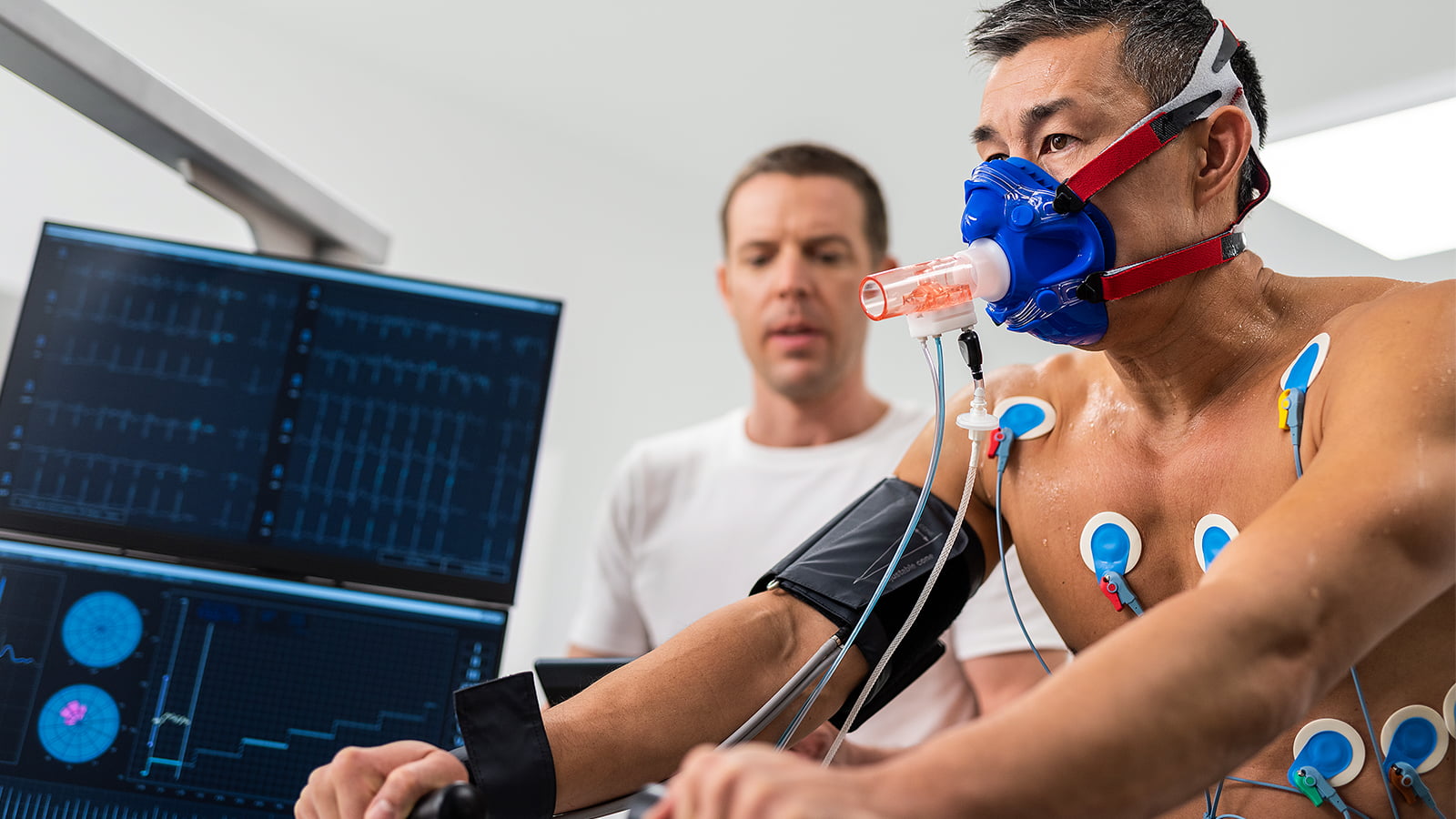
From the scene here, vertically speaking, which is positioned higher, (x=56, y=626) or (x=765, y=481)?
(x=765, y=481)

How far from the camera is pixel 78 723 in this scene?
1.44 metres

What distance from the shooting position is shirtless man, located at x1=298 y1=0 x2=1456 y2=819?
57cm

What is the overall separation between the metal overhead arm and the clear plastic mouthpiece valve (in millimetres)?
1291

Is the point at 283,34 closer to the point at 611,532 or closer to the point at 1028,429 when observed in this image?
the point at 611,532


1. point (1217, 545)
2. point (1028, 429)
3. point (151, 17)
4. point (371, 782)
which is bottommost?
point (371, 782)

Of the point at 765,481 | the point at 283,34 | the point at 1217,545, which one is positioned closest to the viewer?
the point at 1217,545

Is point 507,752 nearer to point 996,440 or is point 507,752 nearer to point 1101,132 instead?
point 996,440

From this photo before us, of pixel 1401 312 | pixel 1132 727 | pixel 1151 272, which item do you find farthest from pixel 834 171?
pixel 1132 727

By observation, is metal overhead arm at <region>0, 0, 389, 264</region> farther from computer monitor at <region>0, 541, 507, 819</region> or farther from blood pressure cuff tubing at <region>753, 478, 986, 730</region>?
blood pressure cuff tubing at <region>753, 478, 986, 730</region>

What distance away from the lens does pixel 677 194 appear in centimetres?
391

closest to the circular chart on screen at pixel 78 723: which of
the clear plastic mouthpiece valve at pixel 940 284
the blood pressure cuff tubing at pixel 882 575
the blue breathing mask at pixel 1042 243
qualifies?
the blood pressure cuff tubing at pixel 882 575

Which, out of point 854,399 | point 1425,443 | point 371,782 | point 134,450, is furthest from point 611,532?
point 1425,443

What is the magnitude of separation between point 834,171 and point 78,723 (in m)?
1.78

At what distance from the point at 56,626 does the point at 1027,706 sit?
1.45 meters
